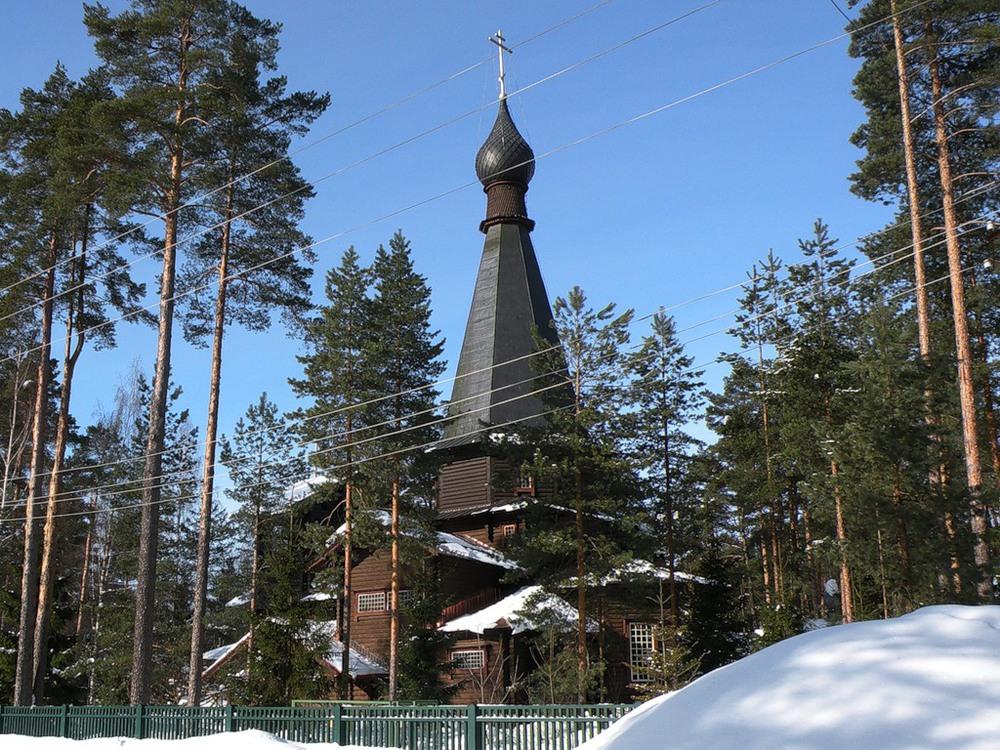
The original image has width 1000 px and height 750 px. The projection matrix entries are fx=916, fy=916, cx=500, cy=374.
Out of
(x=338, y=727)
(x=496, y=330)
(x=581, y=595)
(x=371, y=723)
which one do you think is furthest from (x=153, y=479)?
(x=496, y=330)

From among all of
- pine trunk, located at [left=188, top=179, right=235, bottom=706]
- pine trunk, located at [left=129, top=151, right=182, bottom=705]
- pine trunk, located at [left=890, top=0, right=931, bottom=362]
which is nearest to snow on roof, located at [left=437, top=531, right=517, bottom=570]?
pine trunk, located at [left=188, top=179, right=235, bottom=706]

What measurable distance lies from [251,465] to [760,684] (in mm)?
27361

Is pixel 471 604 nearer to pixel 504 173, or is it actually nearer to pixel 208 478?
pixel 208 478

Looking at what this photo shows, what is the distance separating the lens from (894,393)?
16453 mm

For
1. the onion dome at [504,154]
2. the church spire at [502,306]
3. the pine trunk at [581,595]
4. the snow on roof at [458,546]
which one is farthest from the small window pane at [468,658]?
the onion dome at [504,154]

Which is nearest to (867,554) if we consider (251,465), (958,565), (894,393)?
(958,565)

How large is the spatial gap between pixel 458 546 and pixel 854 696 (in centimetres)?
2425

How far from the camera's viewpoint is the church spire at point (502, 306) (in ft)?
107

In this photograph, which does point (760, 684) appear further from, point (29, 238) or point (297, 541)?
point (29, 238)

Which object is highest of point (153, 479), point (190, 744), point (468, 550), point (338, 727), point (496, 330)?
point (496, 330)

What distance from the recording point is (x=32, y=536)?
2423cm

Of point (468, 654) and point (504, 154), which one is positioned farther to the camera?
point (504, 154)

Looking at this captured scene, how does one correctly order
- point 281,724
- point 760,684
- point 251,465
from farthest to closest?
point 251,465
point 281,724
point 760,684

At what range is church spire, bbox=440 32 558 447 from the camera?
32594 millimetres
